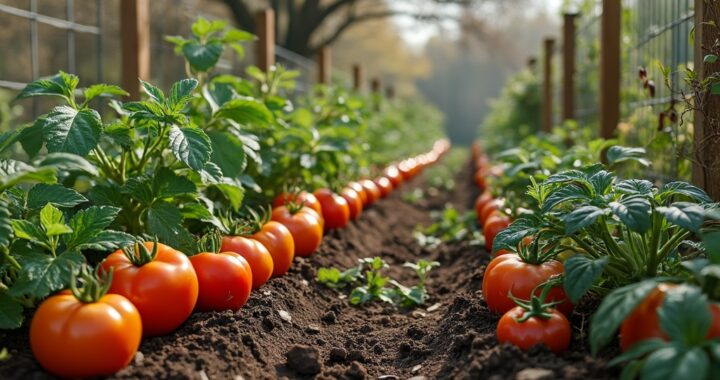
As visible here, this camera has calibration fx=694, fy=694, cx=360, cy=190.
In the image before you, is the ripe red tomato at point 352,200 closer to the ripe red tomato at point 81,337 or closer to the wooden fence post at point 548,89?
the ripe red tomato at point 81,337

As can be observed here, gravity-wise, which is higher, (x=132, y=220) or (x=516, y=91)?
(x=516, y=91)

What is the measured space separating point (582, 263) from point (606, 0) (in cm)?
298

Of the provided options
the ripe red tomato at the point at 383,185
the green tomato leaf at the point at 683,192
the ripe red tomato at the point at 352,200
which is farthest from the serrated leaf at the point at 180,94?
the ripe red tomato at the point at 383,185

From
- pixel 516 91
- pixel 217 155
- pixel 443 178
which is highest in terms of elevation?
pixel 516 91

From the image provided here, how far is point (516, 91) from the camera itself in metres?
10.8

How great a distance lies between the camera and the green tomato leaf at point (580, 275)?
5.91ft

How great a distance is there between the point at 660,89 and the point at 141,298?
10.9 ft

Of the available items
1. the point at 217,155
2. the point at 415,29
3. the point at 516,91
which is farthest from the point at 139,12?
the point at 415,29

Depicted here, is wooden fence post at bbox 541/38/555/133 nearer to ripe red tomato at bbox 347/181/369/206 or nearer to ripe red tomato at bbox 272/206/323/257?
ripe red tomato at bbox 347/181/369/206

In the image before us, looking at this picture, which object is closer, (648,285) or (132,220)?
(648,285)

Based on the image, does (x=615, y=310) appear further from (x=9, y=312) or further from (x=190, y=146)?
(x=9, y=312)

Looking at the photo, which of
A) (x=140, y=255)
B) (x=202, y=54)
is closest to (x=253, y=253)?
(x=140, y=255)

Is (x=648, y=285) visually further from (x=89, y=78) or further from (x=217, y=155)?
(x=89, y=78)

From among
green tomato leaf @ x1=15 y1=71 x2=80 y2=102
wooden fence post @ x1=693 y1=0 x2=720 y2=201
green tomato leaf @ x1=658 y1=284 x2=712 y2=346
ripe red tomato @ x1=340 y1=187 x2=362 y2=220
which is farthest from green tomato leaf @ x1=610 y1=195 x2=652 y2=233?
ripe red tomato @ x1=340 y1=187 x2=362 y2=220
